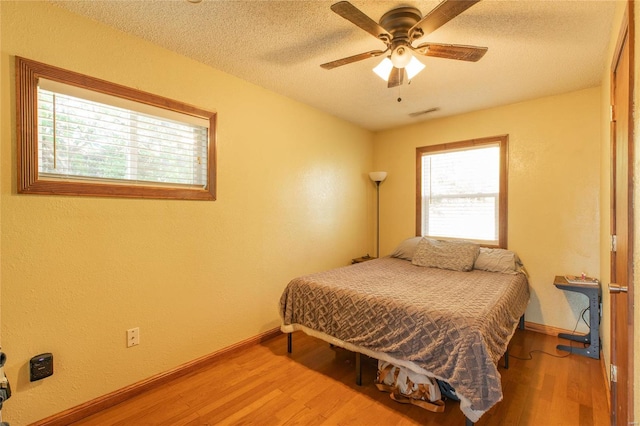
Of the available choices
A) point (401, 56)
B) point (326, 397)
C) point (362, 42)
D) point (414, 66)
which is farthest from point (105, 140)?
point (326, 397)

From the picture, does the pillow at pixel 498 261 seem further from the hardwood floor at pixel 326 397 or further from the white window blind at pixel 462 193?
the hardwood floor at pixel 326 397

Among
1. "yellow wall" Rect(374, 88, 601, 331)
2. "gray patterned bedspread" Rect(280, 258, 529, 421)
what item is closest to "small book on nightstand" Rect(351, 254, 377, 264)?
"gray patterned bedspread" Rect(280, 258, 529, 421)

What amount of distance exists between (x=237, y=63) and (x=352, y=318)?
2156 mm

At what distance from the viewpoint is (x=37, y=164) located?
1.62 metres

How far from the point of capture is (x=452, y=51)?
5.69ft

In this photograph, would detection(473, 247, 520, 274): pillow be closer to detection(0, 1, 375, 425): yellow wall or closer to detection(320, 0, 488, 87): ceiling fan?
detection(0, 1, 375, 425): yellow wall

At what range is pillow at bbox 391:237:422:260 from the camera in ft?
11.3

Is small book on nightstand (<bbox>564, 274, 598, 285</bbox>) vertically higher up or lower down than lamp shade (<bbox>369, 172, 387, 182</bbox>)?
lower down

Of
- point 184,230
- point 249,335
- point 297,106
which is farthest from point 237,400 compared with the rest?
point 297,106

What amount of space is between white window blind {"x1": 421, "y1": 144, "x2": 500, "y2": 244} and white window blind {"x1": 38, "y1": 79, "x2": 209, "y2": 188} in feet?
9.02

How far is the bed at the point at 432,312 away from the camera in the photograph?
1.51 metres

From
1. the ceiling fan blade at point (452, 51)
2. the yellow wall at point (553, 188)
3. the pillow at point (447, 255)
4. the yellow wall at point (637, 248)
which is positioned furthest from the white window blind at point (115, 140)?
the yellow wall at point (553, 188)

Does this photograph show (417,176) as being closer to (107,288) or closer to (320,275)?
(320,275)

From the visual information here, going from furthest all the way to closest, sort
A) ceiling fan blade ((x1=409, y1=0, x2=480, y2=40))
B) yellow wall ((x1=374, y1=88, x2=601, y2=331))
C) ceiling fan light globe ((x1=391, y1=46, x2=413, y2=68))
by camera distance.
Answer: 1. yellow wall ((x1=374, y1=88, x2=601, y2=331))
2. ceiling fan light globe ((x1=391, y1=46, x2=413, y2=68))
3. ceiling fan blade ((x1=409, y1=0, x2=480, y2=40))
